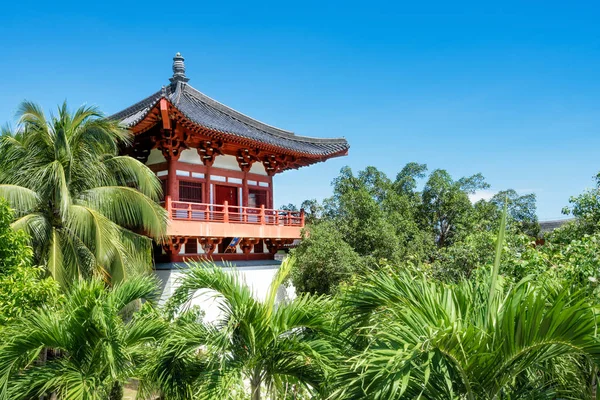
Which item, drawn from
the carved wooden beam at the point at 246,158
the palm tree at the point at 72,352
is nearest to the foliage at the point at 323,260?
the carved wooden beam at the point at 246,158

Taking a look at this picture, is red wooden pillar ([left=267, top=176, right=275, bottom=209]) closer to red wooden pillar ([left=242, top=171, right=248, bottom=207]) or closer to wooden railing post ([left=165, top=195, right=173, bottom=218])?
red wooden pillar ([left=242, top=171, right=248, bottom=207])

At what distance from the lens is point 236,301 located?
5.65 m

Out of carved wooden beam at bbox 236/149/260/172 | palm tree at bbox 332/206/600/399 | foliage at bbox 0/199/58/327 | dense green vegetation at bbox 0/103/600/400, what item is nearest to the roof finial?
carved wooden beam at bbox 236/149/260/172

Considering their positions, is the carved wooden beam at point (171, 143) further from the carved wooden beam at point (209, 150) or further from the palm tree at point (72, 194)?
the palm tree at point (72, 194)

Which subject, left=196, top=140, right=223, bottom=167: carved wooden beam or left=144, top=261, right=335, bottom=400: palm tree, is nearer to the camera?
left=144, top=261, right=335, bottom=400: palm tree

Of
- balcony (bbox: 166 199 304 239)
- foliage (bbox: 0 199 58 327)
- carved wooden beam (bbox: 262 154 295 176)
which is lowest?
foliage (bbox: 0 199 58 327)

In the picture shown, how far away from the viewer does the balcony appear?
13203 mm

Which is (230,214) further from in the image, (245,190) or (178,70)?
(178,70)

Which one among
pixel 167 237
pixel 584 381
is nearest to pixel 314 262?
pixel 167 237

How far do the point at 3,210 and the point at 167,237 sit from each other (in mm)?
5903

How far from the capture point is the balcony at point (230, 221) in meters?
13.2

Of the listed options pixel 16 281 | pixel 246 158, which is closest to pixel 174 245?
pixel 246 158

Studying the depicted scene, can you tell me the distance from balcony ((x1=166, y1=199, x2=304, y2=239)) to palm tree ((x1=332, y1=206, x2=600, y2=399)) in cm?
974

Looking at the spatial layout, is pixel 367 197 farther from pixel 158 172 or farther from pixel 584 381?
pixel 584 381
